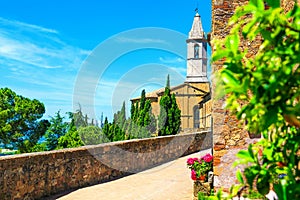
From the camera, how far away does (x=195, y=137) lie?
17.8 meters

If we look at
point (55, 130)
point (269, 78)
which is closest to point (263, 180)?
point (269, 78)

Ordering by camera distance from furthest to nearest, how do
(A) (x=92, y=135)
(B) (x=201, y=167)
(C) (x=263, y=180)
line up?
1. (A) (x=92, y=135)
2. (B) (x=201, y=167)
3. (C) (x=263, y=180)

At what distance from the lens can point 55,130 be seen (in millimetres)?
34188

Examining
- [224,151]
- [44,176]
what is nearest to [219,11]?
[224,151]

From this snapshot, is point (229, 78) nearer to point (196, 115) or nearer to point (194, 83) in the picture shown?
point (194, 83)

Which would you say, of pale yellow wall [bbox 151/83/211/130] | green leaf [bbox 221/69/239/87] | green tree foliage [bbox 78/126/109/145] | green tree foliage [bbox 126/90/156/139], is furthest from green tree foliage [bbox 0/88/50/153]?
green leaf [bbox 221/69/239/87]

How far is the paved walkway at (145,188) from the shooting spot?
305 inches

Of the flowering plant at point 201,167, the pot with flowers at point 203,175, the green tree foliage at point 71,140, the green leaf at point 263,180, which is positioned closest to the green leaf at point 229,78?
the green leaf at point 263,180

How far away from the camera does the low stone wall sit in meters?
6.63

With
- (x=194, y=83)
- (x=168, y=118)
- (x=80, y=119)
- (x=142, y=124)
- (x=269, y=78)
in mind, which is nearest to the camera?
(x=269, y=78)

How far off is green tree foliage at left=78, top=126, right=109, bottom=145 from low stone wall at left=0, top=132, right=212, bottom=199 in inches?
504

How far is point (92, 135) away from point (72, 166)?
18217 mm

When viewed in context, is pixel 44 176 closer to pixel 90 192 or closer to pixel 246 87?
pixel 90 192

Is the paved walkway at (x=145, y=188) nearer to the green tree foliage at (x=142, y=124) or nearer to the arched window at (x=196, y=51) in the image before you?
the green tree foliage at (x=142, y=124)
